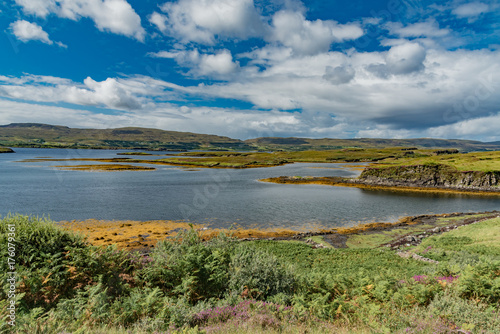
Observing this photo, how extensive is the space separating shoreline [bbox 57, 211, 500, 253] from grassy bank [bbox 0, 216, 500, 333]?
1717cm

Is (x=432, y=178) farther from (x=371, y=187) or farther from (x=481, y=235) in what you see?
(x=481, y=235)

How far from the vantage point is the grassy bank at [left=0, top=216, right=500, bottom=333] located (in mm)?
6949

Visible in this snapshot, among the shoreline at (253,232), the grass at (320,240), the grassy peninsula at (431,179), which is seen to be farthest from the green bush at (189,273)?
the grassy peninsula at (431,179)

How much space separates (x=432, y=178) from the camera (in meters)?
73.4

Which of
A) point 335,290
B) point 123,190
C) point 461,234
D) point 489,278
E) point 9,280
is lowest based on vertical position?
point 123,190

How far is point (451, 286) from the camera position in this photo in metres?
8.64

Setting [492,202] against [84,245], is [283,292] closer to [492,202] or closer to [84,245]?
[84,245]

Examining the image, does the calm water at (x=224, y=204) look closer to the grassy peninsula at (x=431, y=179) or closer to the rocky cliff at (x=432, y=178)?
the grassy peninsula at (x=431, y=179)

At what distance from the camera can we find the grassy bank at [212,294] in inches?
274

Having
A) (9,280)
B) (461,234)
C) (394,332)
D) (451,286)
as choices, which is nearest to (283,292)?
(394,332)

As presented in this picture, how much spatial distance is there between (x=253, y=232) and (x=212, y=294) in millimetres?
24067

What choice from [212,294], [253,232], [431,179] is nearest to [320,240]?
[253,232]

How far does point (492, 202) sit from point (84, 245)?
73.2 meters

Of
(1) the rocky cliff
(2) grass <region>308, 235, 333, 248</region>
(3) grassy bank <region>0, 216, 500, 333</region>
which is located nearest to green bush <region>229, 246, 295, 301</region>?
(3) grassy bank <region>0, 216, 500, 333</region>
